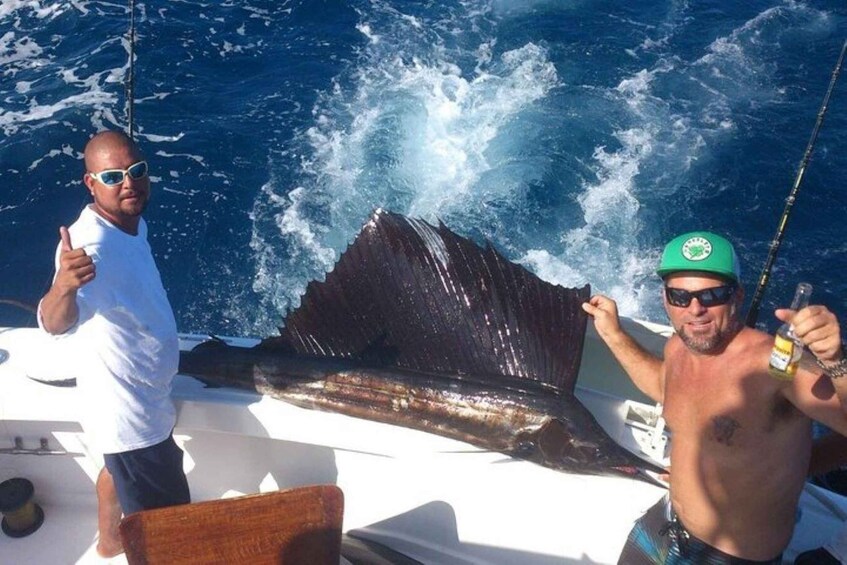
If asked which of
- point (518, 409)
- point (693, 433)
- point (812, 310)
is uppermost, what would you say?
point (812, 310)

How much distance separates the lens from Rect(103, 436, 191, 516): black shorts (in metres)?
2.18

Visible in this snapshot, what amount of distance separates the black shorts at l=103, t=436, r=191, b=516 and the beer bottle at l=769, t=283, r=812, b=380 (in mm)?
1677

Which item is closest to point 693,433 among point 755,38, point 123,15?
point 755,38

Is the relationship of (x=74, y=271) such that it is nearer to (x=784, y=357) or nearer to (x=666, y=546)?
(x=784, y=357)

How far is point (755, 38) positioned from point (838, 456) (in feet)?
22.8

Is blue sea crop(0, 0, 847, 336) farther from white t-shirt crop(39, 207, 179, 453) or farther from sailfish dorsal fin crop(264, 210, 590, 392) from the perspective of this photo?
white t-shirt crop(39, 207, 179, 453)

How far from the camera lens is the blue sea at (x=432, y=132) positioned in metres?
5.51

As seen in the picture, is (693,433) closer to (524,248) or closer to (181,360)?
(181,360)

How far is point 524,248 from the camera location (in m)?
5.64

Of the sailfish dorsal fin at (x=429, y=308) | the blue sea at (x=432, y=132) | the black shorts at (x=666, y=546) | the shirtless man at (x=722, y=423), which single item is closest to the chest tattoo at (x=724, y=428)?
the shirtless man at (x=722, y=423)

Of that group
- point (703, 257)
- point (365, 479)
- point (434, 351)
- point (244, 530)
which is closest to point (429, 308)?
point (434, 351)

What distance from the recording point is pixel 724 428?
195 centimetres

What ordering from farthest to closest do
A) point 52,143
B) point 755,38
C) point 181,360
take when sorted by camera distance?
1. point 755,38
2. point 52,143
3. point 181,360

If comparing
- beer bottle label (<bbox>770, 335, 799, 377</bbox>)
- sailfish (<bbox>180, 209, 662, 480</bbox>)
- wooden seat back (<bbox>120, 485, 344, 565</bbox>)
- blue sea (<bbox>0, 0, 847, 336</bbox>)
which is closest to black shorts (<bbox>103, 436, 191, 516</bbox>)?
wooden seat back (<bbox>120, 485, 344, 565</bbox>)
